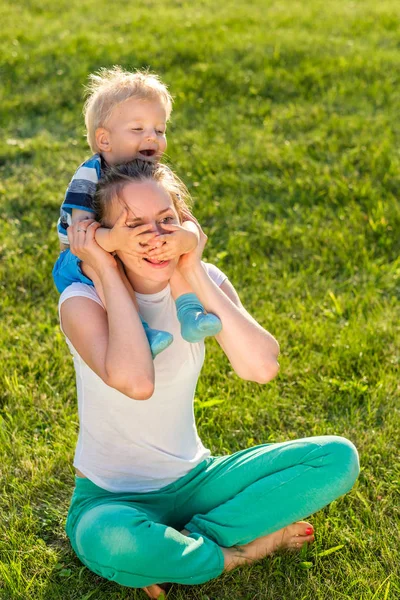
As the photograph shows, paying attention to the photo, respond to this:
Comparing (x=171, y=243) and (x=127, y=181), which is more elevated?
(x=127, y=181)

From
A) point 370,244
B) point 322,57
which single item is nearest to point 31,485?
point 370,244

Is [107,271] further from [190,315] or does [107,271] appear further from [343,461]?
[343,461]

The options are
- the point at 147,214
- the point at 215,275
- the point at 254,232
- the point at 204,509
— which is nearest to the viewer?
the point at 147,214

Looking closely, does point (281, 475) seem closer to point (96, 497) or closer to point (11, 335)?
point (96, 497)

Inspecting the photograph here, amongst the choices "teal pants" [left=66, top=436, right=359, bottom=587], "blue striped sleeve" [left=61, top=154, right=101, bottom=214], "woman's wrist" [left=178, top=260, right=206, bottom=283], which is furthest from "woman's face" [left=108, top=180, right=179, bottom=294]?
"teal pants" [left=66, top=436, right=359, bottom=587]

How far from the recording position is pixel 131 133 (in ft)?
11.1

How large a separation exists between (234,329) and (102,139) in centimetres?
106

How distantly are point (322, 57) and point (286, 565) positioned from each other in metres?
6.13

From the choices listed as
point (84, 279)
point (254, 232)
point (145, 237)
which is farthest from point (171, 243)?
point (254, 232)

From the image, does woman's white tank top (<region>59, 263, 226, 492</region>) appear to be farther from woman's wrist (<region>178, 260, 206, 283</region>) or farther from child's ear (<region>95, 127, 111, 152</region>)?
child's ear (<region>95, 127, 111, 152</region>)

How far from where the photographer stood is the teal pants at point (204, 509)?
273 cm

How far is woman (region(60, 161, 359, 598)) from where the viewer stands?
2.75m

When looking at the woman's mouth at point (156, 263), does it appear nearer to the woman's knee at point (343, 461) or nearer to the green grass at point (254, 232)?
the woman's knee at point (343, 461)

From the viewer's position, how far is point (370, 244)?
548 cm
